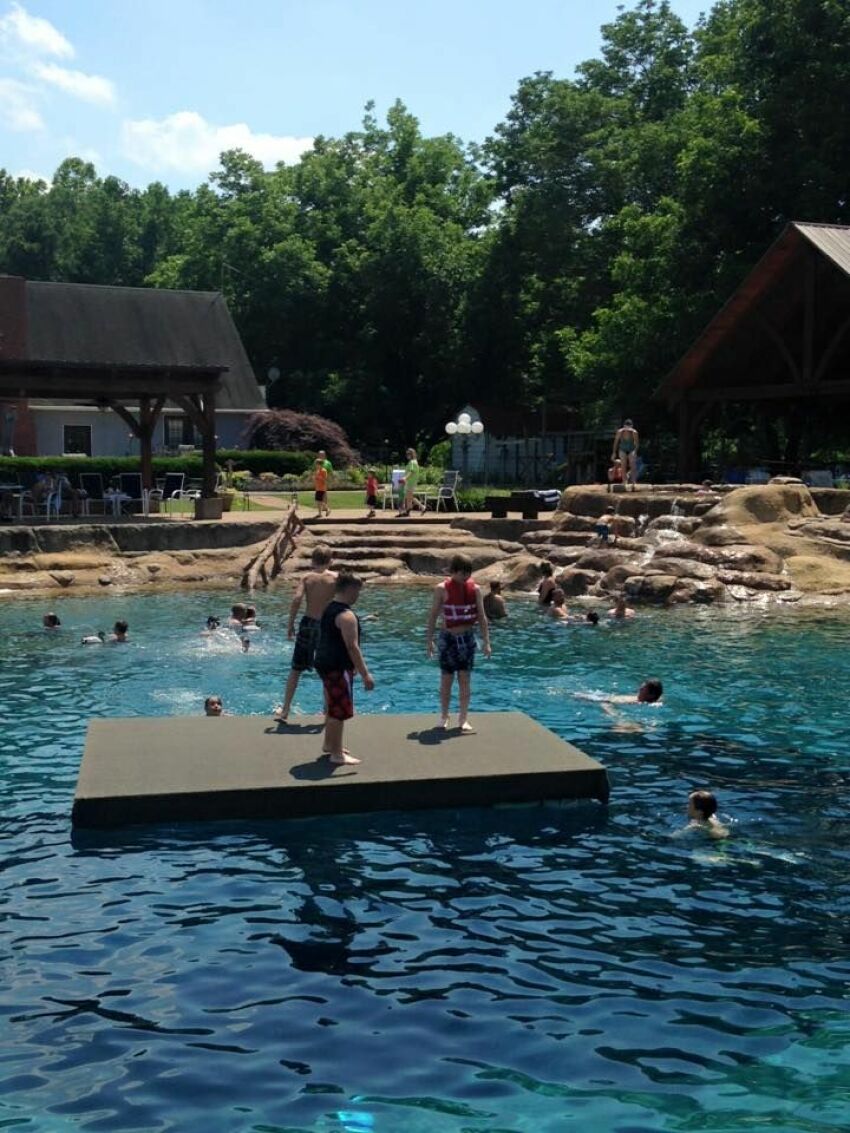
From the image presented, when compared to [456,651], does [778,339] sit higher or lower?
higher

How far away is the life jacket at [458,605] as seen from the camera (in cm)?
1101

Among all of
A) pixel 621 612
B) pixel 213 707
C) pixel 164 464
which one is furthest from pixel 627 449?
pixel 213 707

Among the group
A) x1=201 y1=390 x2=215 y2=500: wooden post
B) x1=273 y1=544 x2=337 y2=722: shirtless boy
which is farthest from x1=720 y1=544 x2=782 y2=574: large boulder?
x1=273 y1=544 x2=337 y2=722: shirtless boy

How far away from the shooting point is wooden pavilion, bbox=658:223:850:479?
95.1 ft

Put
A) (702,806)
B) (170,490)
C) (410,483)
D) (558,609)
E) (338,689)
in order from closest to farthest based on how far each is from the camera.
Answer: (702,806) < (338,689) < (558,609) < (410,483) < (170,490)

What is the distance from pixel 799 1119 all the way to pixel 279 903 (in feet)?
11.9

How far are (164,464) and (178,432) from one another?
13.2 metres

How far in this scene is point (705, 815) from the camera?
9.73m

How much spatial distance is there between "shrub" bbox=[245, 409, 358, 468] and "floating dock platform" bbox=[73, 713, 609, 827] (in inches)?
1489

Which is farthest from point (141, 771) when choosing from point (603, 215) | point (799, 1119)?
point (603, 215)

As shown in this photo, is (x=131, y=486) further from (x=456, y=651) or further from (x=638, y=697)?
(x=456, y=651)

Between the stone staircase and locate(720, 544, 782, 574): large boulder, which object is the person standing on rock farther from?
locate(720, 544, 782, 574): large boulder

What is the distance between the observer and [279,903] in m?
8.11

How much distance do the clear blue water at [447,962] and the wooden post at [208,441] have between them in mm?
19388
